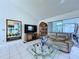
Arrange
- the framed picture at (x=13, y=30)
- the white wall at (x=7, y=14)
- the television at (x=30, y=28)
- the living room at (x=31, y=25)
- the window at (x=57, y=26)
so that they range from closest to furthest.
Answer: the living room at (x=31, y=25)
the white wall at (x=7, y=14)
the framed picture at (x=13, y=30)
the window at (x=57, y=26)
the television at (x=30, y=28)

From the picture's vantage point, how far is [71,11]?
4.46 m

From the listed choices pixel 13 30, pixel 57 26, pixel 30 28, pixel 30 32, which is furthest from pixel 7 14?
pixel 57 26

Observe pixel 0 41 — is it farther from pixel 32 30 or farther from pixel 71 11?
pixel 71 11

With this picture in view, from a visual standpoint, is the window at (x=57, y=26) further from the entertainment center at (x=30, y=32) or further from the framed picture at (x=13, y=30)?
the framed picture at (x=13, y=30)

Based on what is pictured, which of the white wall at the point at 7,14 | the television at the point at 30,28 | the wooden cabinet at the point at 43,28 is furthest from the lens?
the wooden cabinet at the point at 43,28

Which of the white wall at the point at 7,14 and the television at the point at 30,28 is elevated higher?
the white wall at the point at 7,14

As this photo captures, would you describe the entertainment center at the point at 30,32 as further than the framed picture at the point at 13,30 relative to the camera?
Yes

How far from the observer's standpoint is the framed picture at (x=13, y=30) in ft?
17.0

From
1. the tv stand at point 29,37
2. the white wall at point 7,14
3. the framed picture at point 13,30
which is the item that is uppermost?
the white wall at point 7,14

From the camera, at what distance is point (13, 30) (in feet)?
18.2

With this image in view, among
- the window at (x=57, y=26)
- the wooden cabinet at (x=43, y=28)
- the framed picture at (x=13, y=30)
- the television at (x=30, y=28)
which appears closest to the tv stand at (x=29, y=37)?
the television at (x=30, y=28)

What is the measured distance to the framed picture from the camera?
17.0 feet

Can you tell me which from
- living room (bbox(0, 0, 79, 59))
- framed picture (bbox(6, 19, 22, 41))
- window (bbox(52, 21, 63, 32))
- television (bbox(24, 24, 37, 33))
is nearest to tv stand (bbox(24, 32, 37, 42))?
living room (bbox(0, 0, 79, 59))

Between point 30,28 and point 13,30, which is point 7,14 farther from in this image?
point 30,28
